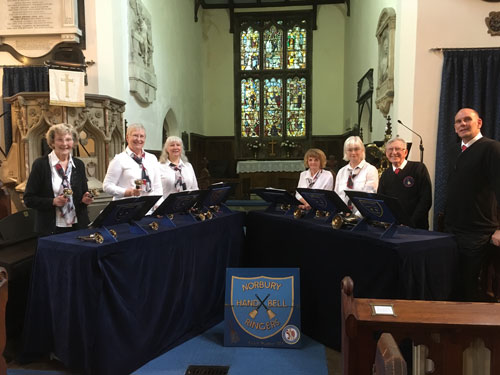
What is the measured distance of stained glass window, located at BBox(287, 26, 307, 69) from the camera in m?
13.1

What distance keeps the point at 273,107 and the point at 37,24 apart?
8.08 meters

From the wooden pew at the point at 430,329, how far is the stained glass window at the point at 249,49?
12481mm

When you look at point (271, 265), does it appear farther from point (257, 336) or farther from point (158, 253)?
point (158, 253)

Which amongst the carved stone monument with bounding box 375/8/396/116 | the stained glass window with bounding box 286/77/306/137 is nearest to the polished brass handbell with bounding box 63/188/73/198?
the carved stone monument with bounding box 375/8/396/116

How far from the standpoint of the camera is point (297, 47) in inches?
517

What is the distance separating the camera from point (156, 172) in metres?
3.53

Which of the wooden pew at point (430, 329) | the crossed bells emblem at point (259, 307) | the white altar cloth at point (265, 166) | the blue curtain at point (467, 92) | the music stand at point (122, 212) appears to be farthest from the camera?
the white altar cloth at point (265, 166)

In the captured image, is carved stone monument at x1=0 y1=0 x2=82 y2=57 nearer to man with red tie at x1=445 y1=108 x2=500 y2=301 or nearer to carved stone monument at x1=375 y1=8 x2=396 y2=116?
carved stone monument at x1=375 y1=8 x2=396 y2=116

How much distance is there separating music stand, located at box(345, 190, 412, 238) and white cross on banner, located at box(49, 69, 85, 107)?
4.08 m

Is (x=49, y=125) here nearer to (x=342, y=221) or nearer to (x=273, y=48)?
(x=342, y=221)

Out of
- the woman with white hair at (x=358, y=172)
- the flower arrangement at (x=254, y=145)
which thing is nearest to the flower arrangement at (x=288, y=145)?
the flower arrangement at (x=254, y=145)

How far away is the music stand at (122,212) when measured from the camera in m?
2.52

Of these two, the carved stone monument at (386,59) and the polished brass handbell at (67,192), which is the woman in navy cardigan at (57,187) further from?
the carved stone monument at (386,59)

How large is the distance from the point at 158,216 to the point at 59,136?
92cm
